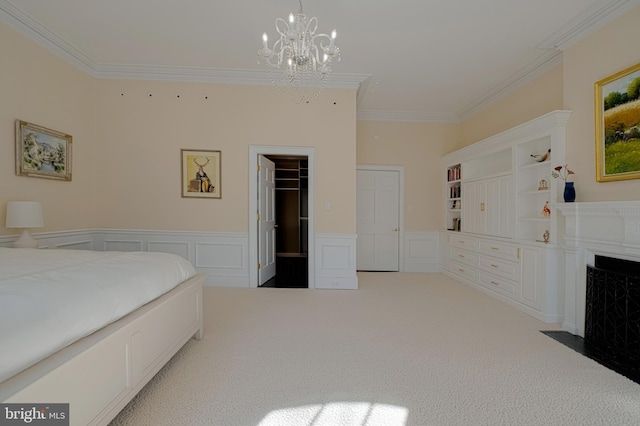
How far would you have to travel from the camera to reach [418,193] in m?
6.07

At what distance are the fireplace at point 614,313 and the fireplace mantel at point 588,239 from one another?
0.11 metres

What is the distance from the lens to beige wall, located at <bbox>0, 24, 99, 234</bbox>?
322 centimetres

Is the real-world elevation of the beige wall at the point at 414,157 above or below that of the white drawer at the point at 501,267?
above

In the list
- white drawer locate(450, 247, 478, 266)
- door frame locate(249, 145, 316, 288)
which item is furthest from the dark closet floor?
white drawer locate(450, 247, 478, 266)

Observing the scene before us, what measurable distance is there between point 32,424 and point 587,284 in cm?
399

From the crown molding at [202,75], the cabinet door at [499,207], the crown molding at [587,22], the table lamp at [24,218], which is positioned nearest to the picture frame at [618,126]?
the crown molding at [587,22]

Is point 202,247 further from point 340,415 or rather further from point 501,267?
point 501,267

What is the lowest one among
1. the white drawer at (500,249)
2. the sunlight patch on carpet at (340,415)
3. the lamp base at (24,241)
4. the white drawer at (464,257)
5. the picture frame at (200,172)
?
the sunlight patch on carpet at (340,415)

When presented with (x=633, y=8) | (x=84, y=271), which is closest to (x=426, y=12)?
(x=633, y=8)

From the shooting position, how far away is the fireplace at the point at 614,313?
239 centimetres

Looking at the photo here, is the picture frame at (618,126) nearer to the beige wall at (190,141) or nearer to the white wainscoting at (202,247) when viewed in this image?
the beige wall at (190,141)

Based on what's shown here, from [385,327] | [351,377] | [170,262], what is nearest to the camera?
[351,377]

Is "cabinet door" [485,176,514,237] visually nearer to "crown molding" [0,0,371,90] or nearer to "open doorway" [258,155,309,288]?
"crown molding" [0,0,371,90]

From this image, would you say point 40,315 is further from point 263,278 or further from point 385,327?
point 263,278
